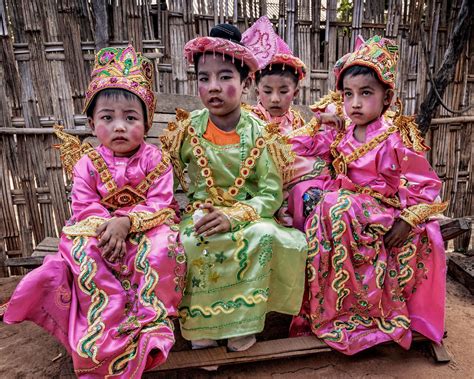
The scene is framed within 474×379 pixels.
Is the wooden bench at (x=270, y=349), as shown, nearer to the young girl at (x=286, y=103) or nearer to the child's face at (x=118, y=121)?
the young girl at (x=286, y=103)

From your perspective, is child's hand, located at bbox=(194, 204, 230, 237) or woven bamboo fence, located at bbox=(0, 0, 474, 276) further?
woven bamboo fence, located at bbox=(0, 0, 474, 276)

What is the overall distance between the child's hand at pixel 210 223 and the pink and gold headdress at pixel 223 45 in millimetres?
859

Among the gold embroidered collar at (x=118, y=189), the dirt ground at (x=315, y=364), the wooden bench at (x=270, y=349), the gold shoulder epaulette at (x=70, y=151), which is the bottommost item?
the dirt ground at (x=315, y=364)

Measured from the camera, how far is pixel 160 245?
6.35ft

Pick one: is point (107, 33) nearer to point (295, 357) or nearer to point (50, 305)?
point (50, 305)

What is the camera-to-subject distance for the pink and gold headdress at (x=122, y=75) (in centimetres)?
204

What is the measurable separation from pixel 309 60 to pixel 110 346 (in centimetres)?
341

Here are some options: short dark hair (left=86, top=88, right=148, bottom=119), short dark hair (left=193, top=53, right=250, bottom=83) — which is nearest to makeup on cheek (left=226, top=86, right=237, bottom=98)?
short dark hair (left=193, top=53, right=250, bottom=83)

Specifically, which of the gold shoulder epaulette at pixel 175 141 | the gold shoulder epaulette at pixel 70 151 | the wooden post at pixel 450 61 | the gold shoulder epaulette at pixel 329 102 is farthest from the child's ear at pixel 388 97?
the wooden post at pixel 450 61

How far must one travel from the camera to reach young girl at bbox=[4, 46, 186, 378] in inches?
69.5

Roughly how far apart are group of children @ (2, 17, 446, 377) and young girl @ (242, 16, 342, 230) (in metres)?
0.01

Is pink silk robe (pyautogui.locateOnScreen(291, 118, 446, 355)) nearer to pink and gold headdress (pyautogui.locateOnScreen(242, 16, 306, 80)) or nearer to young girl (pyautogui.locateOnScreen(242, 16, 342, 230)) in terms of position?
young girl (pyautogui.locateOnScreen(242, 16, 342, 230))

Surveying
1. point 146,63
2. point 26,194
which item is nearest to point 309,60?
point 146,63

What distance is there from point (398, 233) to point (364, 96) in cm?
83
